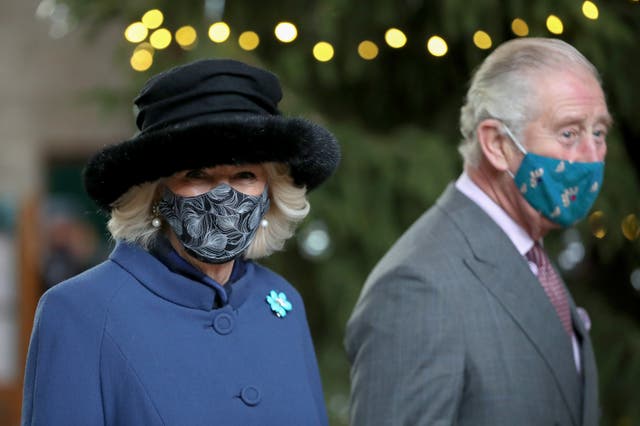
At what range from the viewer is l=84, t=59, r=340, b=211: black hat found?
2.85 meters

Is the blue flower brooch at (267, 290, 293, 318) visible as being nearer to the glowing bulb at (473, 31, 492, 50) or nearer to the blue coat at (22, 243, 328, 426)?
the blue coat at (22, 243, 328, 426)

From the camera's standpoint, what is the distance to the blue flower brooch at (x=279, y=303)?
3.21m

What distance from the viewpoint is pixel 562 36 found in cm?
495

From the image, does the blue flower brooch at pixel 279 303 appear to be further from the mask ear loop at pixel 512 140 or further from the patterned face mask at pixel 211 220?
the mask ear loop at pixel 512 140

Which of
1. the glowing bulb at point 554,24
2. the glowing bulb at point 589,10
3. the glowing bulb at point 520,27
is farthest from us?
the glowing bulb at point 520,27

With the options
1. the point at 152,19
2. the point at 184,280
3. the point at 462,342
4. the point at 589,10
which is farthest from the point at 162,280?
the point at 152,19

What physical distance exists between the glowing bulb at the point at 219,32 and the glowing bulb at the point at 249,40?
222 mm

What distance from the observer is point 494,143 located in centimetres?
365

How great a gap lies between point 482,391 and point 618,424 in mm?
2331

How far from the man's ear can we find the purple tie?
0.28 meters

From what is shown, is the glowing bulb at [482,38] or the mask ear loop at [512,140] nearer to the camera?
the mask ear loop at [512,140]

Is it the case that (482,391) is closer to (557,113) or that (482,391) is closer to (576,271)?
(557,113)

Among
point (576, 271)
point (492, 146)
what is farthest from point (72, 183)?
point (492, 146)

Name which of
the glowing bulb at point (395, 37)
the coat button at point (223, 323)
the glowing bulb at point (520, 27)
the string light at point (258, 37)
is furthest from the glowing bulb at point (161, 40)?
the coat button at point (223, 323)
